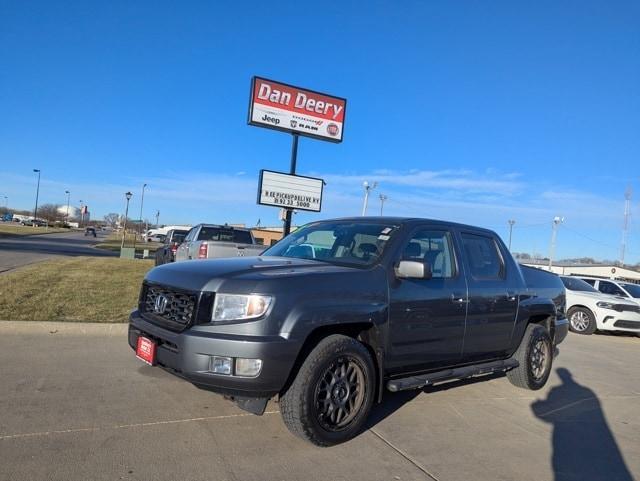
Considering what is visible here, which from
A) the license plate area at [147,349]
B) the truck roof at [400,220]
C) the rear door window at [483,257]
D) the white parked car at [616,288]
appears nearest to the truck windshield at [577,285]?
the white parked car at [616,288]

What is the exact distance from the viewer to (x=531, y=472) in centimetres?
382

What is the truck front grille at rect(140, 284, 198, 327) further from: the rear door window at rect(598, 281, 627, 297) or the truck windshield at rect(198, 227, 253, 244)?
the rear door window at rect(598, 281, 627, 297)

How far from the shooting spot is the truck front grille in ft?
12.7

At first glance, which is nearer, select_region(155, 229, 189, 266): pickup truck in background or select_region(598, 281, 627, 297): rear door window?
select_region(598, 281, 627, 297): rear door window

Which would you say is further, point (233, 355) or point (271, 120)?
point (271, 120)

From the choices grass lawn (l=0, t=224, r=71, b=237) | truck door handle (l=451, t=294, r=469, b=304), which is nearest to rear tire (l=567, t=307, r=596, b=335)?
truck door handle (l=451, t=294, r=469, b=304)

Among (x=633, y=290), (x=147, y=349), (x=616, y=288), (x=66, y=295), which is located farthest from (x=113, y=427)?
(x=633, y=290)

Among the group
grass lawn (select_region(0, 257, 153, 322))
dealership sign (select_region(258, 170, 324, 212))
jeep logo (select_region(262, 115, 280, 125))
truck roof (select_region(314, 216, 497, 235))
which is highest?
jeep logo (select_region(262, 115, 280, 125))

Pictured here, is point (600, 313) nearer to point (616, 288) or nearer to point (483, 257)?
point (616, 288)

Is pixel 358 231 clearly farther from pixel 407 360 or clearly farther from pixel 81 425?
pixel 81 425

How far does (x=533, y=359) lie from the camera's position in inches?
243

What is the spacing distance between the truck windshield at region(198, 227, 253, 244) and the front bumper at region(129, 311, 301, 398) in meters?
10.1

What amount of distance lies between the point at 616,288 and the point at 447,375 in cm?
1263

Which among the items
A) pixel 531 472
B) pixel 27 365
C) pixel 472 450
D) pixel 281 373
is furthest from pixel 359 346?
pixel 27 365
